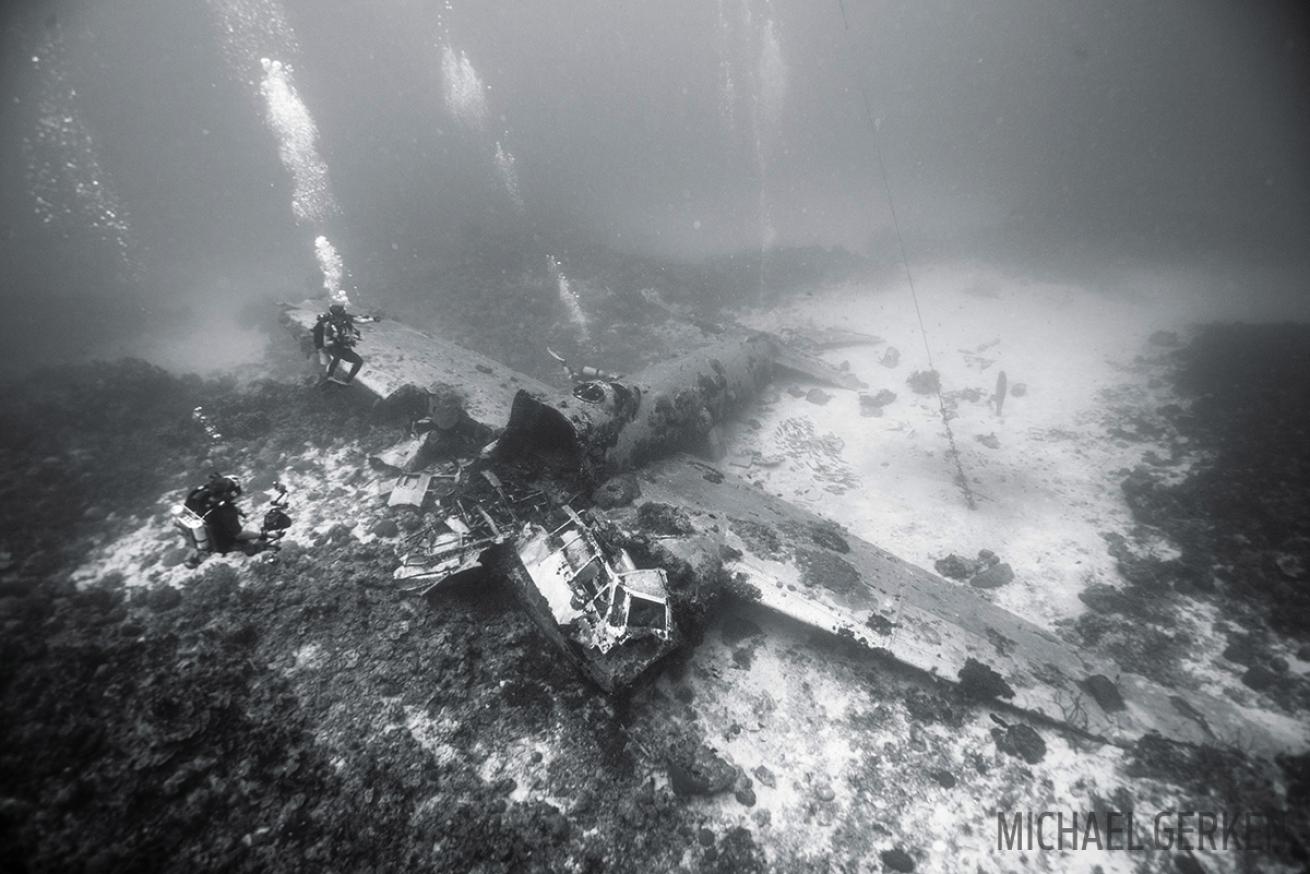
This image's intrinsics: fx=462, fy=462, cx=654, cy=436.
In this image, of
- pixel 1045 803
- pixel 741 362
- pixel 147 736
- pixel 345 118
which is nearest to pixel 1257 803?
pixel 1045 803

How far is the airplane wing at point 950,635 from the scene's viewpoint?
468cm

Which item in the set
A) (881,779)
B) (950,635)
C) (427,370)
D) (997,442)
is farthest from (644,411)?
(997,442)

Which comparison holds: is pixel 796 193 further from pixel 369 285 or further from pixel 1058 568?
pixel 1058 568

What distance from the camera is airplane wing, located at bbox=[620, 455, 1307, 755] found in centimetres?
468

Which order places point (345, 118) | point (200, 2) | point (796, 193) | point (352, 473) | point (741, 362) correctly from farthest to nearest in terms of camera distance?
point (345, 118) → point (796, 193) → point (200, 2) → point (741, 362) → point (352, 473)

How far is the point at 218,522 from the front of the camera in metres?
4.36

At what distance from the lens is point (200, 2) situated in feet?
139

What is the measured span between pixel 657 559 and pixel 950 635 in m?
3.33

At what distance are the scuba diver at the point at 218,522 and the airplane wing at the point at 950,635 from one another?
4019 millimetres

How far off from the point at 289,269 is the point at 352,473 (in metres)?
25.2

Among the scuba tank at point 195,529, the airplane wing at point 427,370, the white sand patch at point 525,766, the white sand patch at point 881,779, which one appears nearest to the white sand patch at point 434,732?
the white sand patch at point 525,766

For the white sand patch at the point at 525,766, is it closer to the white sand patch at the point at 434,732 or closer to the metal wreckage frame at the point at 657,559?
the white sand patch at the point at 434,732

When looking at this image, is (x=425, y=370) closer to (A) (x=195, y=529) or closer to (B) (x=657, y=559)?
(A) (x=195, y=529)

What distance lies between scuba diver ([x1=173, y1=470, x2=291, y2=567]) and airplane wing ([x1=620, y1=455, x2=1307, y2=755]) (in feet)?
13.2
